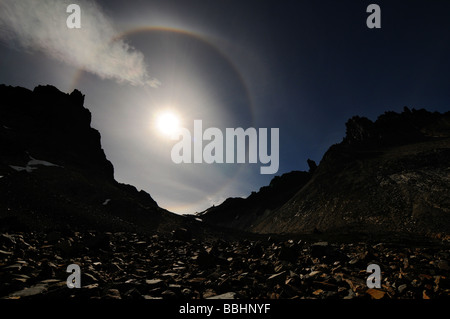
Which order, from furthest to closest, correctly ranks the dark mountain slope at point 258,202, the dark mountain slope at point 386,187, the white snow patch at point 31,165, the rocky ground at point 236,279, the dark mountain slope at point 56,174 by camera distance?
the dark mountain slope at point 258,202 < the white snow patch at point 31,165 < the dark mountain slope at point 386,187 < the dark mountain slope at point 56,174 < the rocky ground at point 236,279

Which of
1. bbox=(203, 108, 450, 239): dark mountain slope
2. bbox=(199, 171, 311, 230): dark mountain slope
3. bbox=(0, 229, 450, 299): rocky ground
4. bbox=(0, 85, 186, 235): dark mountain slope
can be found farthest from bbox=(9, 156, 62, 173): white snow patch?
bbox=(199, 171, 311, 230): dark mountain slope

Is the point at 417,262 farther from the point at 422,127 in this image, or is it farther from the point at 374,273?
the point at 422,127

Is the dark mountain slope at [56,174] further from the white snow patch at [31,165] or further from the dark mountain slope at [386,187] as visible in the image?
the dark mountain slope at [386,187]

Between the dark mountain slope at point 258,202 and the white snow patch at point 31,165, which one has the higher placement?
the white snow patch at point 31,165

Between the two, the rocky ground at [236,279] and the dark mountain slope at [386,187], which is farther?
the dark mountain slope at [386,187]

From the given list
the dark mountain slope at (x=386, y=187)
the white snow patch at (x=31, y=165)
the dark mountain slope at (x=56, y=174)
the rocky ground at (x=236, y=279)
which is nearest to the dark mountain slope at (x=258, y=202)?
the dark mountain slope at (x=386, y=187)

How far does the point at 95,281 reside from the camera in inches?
358

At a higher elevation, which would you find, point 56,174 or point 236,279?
point 56,174

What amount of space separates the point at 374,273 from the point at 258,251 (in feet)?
27.4

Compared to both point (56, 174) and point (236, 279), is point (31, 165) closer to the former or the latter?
point (56, 174)

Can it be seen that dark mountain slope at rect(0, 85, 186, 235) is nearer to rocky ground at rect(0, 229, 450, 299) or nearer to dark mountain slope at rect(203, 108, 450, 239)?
rocky ground at rect(0, 229, 450, 299)

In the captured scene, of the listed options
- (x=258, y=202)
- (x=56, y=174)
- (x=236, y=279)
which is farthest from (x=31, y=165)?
(x=258, y=202)

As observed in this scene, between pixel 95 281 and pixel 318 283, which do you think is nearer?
pixel 318 283
